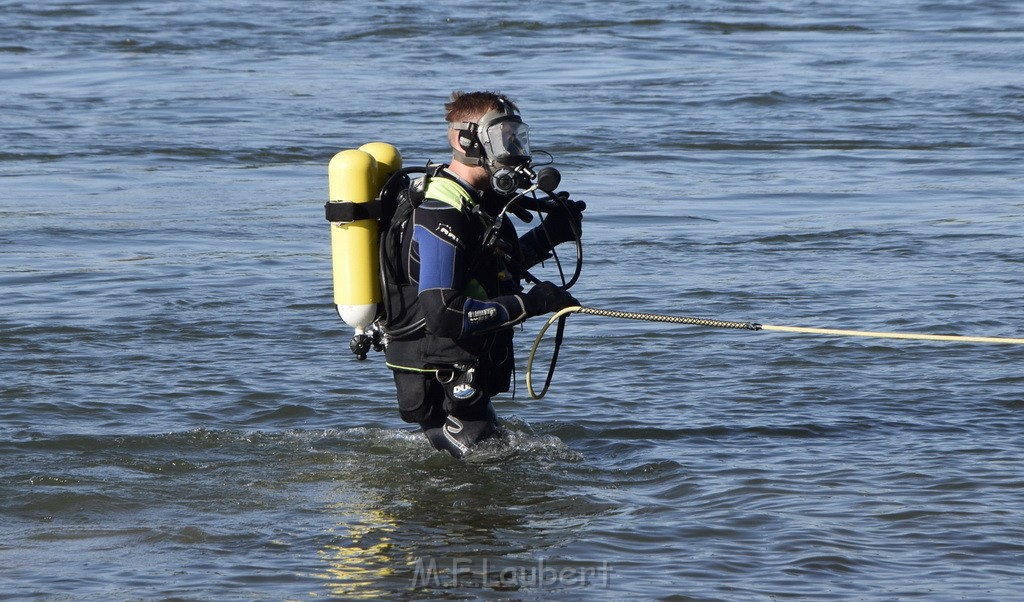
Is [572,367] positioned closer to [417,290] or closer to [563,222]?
[563,222]

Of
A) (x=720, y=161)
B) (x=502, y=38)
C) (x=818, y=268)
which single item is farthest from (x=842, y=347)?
(x=502, y=38)

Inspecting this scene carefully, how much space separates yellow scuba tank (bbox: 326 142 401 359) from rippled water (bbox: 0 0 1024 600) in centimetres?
84

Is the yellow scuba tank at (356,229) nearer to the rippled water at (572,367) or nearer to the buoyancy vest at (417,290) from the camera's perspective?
the buoyancy vest at (417,290)

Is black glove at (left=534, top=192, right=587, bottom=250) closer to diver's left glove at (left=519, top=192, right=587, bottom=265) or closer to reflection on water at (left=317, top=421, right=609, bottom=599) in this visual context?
diver's left glove at (left=519, top=192, right=587, bottom=265)

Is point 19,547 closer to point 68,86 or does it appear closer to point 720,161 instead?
point 720,161

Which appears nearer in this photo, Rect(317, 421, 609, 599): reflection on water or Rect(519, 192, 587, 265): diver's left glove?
Rect(317, 421, 609, 599): reflection on water

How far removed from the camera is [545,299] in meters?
5.41

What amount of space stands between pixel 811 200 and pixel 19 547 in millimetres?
8069

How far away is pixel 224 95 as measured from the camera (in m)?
18.2

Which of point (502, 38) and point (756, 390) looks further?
point (502, 38)

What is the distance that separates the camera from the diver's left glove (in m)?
5.70

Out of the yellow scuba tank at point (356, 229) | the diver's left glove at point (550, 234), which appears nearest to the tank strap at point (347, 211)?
the yellow scuba tank at point (356, 229)

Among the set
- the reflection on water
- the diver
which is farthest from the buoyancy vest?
the reflection on water

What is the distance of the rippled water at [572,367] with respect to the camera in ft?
17.8
